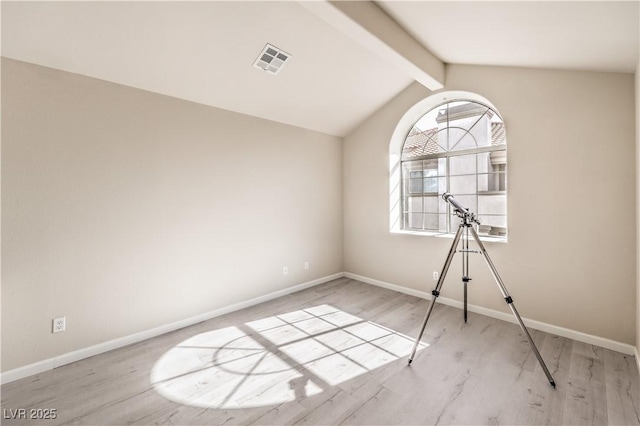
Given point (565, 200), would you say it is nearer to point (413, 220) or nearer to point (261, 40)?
point (413, 220)

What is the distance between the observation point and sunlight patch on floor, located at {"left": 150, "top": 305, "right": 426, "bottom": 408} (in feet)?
6.09

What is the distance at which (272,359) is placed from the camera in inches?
88.2

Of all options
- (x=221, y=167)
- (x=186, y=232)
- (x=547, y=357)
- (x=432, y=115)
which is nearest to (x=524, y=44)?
(x=432, y=115)

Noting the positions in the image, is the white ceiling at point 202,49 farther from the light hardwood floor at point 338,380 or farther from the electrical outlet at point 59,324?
the light hardwood floor at point 338,380

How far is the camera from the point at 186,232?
9.36 feet

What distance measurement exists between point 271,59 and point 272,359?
2.70m

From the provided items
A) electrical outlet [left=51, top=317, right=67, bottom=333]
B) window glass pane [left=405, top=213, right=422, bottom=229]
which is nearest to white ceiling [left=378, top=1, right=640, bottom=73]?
window glass pane [left=405, top=213, right=422, bottom=229]

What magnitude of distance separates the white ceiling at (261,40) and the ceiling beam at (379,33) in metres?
0.08

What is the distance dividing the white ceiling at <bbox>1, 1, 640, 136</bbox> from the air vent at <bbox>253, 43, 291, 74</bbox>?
53 mm

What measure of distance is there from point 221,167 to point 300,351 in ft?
6.84

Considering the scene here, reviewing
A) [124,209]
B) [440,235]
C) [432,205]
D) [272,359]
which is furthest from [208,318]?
[432,205]

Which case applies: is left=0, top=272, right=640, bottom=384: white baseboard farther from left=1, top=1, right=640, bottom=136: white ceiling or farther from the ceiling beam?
the ceiling beam

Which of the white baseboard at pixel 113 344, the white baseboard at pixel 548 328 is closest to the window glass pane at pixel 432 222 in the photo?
the white baseboard at pixel 548 328

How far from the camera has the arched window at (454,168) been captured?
322 cm
